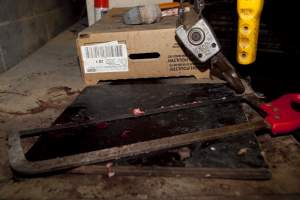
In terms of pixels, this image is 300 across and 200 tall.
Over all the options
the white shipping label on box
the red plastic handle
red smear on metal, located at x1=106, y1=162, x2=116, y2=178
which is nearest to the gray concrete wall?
the white shipping label on box

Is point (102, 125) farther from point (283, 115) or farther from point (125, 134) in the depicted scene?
point (283, 115)

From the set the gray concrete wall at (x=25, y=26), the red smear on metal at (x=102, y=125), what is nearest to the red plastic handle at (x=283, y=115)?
the red smear on metal at (x=102, y=125)

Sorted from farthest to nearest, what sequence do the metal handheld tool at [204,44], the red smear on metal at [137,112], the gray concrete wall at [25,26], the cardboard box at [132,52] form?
the gray concrete wall at [25,26]
the cardboard box at [132,52]
the metal handheld tool at [204,44]
the red smear on metal at [137,112]

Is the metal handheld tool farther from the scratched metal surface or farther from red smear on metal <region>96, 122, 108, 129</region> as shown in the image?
red smear on metal <region>96, 122, 108, 129</region>

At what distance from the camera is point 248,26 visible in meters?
1.04

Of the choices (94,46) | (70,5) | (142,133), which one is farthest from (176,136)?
(70,5)

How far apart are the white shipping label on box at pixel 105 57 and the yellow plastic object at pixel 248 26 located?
47 cm

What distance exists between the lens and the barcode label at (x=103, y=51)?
1202 mm

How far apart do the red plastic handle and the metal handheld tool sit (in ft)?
0.69

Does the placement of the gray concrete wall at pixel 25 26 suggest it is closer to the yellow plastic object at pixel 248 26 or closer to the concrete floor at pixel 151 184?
the concrete floor at pixel 151 184

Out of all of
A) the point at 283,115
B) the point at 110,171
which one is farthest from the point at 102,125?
the point at 283,115

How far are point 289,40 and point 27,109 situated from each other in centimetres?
117

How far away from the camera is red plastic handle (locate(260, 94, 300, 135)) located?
2.67ft

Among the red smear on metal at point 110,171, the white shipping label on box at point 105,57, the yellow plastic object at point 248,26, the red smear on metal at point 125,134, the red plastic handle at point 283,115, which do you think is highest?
the yellow plastic object at point 248,26
